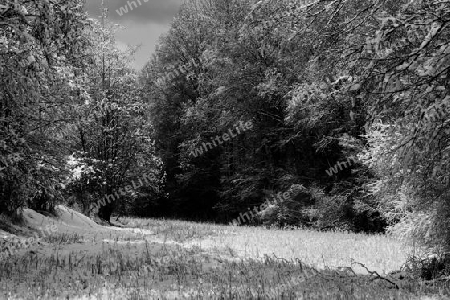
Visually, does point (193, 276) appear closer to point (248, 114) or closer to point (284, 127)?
point (284, 127)

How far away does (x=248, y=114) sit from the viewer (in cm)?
2517

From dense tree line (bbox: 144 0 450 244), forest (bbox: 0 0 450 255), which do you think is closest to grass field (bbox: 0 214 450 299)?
forest (bbox: 0 0 450 255)

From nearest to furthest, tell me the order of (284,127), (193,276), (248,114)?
1. (193,276)
2. (284,127)
3. (248,114)

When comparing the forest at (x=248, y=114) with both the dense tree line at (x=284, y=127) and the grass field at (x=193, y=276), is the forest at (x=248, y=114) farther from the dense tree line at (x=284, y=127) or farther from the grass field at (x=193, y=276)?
the grass field at (x=193, y=276)

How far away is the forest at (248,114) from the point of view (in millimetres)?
4750

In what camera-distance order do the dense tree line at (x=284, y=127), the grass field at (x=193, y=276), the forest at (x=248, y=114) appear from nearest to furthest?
the forest at (x=248, y=114) → the grass field at (x=193, y=276) → the dense tree line at (x=284, y=127)

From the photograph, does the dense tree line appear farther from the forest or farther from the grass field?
the grass field

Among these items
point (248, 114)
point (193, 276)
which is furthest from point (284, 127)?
point (193, 276)

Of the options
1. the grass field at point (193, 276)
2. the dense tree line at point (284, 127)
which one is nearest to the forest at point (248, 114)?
the dense tree line at point (284, 127)

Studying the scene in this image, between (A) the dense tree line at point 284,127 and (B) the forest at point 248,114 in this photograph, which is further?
(A) the dense tree line at point 284,127

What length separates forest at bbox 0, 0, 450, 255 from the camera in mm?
4750

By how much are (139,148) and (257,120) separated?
8.01 meters

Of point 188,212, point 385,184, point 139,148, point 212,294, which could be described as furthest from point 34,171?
point 188,212

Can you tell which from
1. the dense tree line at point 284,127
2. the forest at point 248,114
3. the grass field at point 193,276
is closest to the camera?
the forest at point 248,114
